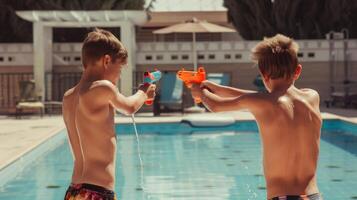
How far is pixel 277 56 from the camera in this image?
2.38 metres

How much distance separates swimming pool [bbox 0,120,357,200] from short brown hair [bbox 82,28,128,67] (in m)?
3.69

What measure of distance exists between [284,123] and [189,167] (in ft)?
19.6

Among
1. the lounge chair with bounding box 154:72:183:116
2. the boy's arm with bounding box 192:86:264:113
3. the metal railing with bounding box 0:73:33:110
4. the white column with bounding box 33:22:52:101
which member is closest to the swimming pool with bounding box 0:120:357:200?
the lounge chair with bounding box 154:72:183:116

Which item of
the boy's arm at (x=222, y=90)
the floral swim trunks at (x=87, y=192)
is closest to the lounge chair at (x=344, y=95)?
the boy's arm at (x=222, y=90)

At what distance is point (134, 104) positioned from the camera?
275 centimetres

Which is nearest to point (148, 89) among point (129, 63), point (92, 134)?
point (92, 134)

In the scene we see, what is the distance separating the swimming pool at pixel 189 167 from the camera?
6531 millimetres

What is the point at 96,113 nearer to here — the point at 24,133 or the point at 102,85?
the point at 102,85

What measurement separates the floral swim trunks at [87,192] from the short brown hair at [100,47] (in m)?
0.52

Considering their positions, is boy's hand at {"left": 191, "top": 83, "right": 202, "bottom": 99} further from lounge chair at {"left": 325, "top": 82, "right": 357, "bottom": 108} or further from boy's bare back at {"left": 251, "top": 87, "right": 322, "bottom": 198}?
lounge chair at {"left": 325, "top": 82, "right": 357, "bottom": 108}

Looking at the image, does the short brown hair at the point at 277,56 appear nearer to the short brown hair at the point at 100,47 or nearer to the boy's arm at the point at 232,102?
the boy's arm at the point at 232,102

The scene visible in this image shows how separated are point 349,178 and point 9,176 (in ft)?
12.7

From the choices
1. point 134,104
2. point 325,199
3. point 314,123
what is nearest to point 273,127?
point 314,123

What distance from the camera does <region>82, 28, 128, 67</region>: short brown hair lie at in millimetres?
2607
